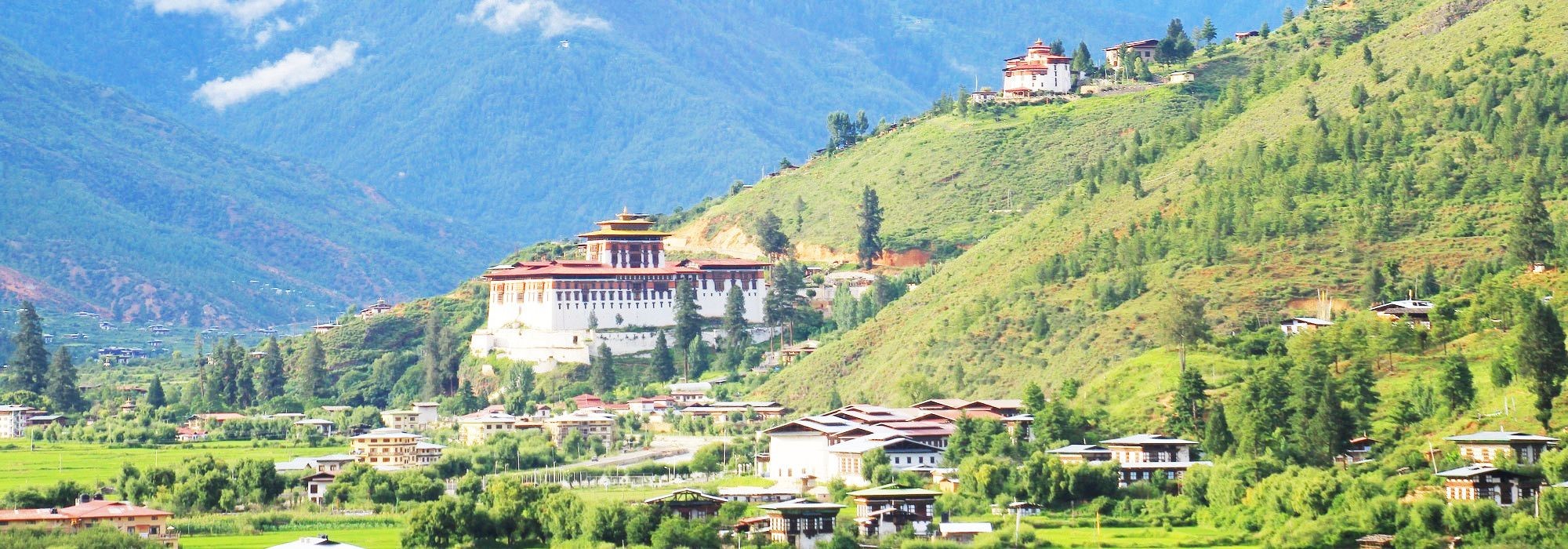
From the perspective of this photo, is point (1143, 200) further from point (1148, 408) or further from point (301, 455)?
point (301, 455)

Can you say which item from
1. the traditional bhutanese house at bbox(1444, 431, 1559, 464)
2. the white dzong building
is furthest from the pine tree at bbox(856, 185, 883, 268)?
the traditional bhutanese house at bbox(1444, 431, 1559, 464)

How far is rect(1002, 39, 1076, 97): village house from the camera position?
171750 millimetres

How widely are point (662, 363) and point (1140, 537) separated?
195 feet

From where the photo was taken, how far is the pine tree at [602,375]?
133 metres

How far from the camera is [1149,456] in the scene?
Answer: 8912 cm

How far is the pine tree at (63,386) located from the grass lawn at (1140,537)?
75.9 meters

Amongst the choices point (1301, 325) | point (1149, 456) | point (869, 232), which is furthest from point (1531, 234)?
point (869, 232)

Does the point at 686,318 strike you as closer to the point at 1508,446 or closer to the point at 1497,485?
the point at 1508,446

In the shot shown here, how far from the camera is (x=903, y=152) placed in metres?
170

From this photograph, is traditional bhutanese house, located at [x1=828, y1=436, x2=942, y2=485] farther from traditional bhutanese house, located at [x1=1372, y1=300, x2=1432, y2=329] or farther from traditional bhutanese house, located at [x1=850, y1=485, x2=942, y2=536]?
traditional bhutanese house, located at [x1=1372, y1=300, x2=1432, y2=329]

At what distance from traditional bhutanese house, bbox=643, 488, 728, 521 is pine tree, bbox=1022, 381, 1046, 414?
17.9m

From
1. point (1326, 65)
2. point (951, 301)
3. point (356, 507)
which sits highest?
point (1326, 65)

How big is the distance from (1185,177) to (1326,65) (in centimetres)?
1438

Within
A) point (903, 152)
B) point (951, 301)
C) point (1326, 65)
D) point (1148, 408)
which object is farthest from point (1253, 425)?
point (903, 152)
